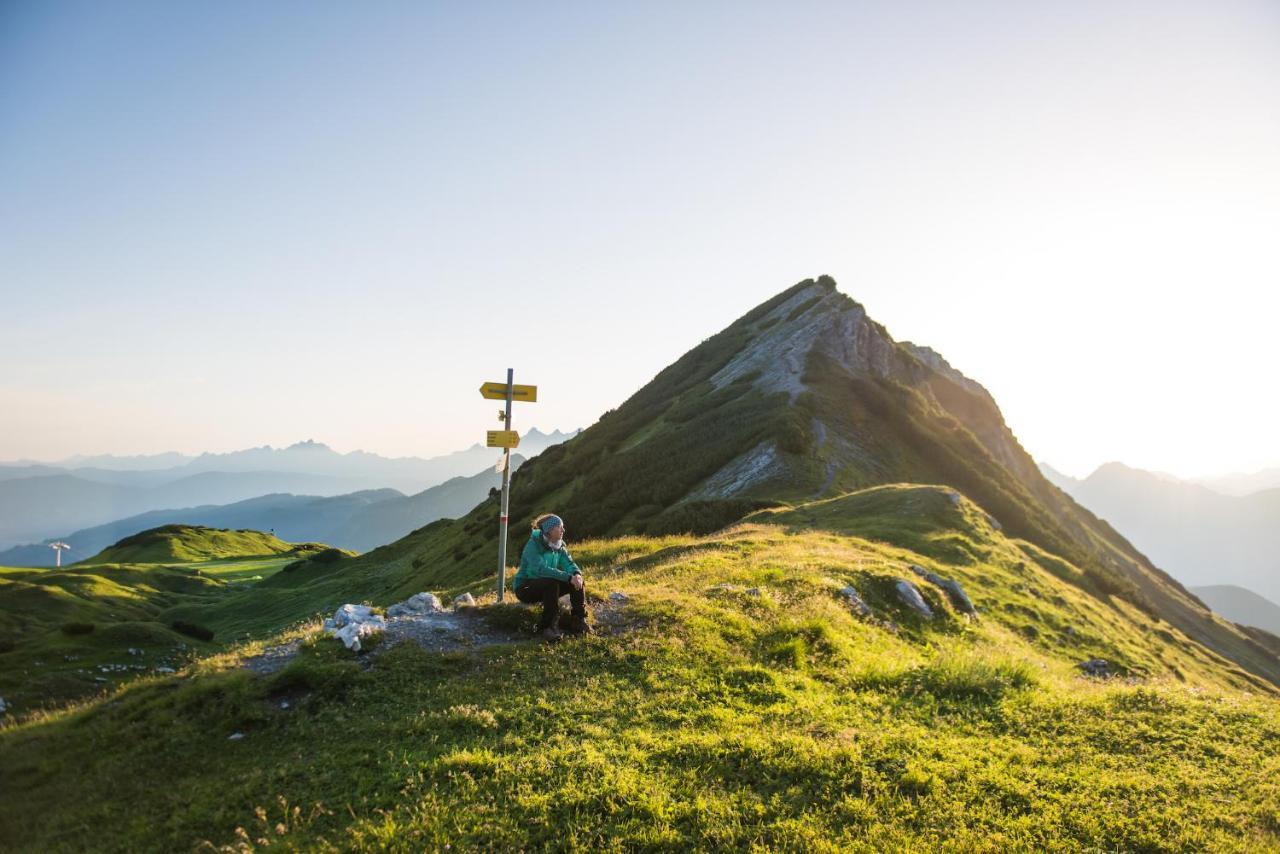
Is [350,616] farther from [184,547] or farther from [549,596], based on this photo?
[184,547]

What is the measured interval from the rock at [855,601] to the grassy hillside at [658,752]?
4.33 feet

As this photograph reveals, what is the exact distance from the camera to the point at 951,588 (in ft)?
65.0

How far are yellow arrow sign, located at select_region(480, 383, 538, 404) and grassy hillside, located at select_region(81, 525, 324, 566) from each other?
364 ft

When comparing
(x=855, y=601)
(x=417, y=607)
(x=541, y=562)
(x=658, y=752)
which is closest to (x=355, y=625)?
(x=417, y=607)

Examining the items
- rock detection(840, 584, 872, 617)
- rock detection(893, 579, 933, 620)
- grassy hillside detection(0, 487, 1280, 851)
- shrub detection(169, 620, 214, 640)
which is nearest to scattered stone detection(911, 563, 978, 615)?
rock detection(893, 579, 933, 620)

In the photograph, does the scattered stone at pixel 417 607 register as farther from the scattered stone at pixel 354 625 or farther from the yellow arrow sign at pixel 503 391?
the yellow arrow sign at pixel 503 391

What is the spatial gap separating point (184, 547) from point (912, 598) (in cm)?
12404

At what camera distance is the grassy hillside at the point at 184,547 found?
10019 cm

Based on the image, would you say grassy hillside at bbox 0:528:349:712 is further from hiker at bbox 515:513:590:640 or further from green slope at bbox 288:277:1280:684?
hiker at bbox 515:513:590:640

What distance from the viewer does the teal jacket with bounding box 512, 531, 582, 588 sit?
40.2 feet

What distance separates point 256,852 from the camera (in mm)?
6250

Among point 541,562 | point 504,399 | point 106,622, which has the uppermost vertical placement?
point 504,399

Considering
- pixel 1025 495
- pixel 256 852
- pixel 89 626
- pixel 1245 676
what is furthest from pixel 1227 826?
pixel 89 626

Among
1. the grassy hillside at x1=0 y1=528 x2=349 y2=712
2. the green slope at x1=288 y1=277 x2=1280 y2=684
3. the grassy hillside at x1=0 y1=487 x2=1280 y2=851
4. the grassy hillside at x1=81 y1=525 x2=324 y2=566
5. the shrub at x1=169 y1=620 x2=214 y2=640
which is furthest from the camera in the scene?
the grassy hillside at x1=81 y1=525 x2=324 y2=566
